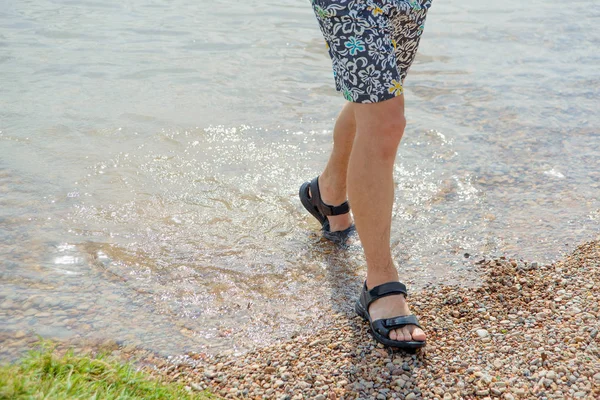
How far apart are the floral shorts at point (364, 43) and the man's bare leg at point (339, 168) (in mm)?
952

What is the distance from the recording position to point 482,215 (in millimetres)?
4598

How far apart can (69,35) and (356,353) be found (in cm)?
736

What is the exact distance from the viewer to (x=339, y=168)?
407 cm

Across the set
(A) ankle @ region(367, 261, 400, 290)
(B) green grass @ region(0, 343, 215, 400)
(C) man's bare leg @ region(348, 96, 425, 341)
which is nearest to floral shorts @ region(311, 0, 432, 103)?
(C) man's bare leg @ region(348, 96, 425, 341)

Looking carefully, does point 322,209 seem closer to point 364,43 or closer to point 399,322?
point 399,322

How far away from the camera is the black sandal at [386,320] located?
9.65ft

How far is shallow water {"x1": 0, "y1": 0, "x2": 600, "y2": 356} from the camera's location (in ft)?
11.5

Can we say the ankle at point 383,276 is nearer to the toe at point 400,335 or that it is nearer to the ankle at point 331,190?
the toe at point 400,335

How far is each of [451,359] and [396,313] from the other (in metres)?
0.33

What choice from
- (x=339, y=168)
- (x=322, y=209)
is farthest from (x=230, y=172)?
(x=339, y=168)

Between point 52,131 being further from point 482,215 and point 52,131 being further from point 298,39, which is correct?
point 298,39

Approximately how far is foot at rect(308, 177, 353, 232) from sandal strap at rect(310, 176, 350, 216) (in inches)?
0.9

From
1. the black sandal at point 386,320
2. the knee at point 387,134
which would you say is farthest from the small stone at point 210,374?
the knee at point 387,134

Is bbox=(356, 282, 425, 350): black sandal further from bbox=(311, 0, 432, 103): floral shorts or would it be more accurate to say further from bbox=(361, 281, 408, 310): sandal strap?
bbox=(311, 0, 432, 103): floral shorts
